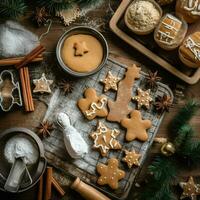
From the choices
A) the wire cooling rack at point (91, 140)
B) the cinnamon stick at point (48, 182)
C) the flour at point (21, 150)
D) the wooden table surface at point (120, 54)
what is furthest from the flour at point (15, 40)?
the cinnamon stick at point (48, 182)

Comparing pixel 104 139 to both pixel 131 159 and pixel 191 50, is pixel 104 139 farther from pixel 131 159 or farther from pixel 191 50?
pixel 191 50

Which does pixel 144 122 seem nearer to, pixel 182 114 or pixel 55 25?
pixel 182 114

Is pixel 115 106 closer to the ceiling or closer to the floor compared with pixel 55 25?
closer to the floor

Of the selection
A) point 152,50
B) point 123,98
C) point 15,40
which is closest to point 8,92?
point 15,40

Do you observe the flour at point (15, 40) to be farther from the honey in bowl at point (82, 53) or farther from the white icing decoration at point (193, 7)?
the white icing decoration at point (193, 7)

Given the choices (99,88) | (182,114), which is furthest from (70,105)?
(182,114)

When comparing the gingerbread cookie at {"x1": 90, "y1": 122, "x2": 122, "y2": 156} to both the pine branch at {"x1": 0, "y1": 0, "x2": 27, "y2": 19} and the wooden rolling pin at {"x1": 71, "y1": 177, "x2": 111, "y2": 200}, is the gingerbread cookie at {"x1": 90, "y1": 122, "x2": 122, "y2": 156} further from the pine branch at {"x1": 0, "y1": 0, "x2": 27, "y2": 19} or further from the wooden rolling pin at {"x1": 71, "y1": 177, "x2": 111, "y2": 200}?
the pine branch at {"x1": 0, "y1": 0, "x2": 27, "y2": 19}
